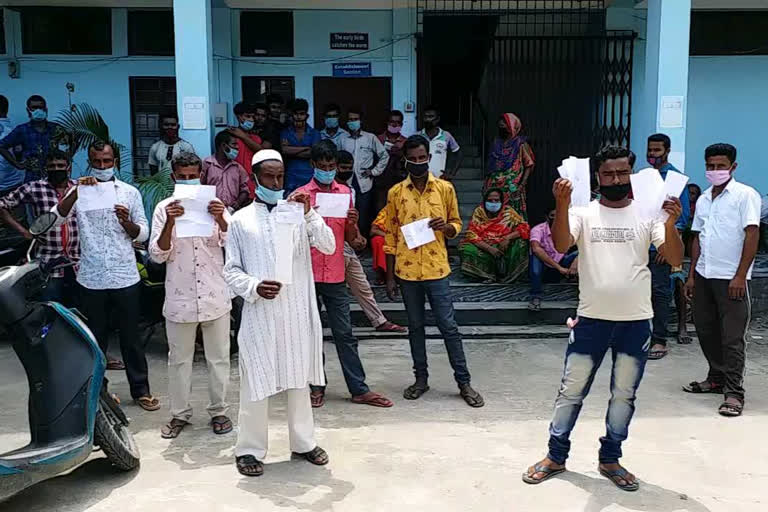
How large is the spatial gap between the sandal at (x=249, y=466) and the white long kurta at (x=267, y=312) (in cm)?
36

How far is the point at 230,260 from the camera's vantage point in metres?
3.97

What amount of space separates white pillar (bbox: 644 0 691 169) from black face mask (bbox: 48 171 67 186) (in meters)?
5.29

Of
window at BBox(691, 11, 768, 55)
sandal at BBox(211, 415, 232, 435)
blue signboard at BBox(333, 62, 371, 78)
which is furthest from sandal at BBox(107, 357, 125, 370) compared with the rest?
window at BBox(691, 11, 768, 55)

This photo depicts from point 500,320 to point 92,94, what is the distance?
6.12 m

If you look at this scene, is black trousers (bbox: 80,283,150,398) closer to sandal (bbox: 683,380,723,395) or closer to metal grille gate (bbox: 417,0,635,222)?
sandal (bbox: 683,380,723,395)

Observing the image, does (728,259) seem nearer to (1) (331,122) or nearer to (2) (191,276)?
(2) (191,276)

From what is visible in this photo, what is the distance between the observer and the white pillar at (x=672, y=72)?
7.25m

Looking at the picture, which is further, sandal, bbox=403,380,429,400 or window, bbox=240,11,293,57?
window, bbox=240,11,293,57

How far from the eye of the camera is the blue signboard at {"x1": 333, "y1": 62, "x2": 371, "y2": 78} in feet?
32.6

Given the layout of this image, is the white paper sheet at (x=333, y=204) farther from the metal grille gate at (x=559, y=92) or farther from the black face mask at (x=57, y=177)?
the metal grille gate at (x=559, y=92)

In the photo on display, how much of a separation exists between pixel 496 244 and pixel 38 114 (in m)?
5.35

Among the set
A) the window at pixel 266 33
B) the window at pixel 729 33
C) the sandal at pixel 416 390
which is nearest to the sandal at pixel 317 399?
the sandal at pixel 416 390

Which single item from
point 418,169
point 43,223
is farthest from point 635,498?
point 43,223

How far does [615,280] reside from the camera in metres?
3.66
